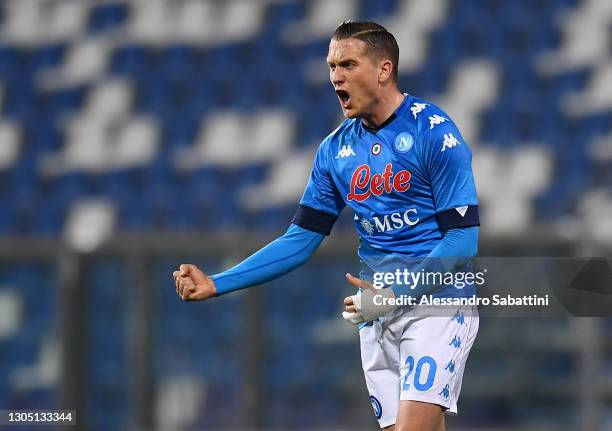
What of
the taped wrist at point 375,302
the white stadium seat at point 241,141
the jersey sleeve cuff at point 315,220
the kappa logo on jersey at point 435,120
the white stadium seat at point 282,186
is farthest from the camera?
the white stadium seat at point 241,141

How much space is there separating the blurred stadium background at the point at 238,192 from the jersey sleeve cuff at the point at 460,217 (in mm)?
3809

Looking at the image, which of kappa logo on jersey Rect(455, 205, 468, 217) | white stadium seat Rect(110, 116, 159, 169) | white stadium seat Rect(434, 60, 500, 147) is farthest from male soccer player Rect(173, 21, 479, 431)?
white stadium seat Rect(110, 116, 159, 169)

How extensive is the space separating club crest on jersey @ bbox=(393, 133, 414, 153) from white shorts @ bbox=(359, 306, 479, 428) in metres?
0.55

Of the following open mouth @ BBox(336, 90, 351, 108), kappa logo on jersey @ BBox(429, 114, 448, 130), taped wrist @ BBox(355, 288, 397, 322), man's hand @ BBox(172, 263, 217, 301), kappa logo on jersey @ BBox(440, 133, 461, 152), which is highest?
open mouth @ BBox(336, 90, 351, 108)

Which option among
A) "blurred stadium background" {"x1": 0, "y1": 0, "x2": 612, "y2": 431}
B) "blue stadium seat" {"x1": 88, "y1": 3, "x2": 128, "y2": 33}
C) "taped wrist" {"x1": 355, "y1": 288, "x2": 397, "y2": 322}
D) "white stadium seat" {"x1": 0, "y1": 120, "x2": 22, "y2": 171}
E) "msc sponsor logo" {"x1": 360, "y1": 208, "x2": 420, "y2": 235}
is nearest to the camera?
"taped wrist" {"x1": 355, "y1": 288, "x2": 397, "y2": 322}

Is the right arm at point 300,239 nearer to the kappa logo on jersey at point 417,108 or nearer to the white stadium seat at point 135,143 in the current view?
the kappa logo on jersey at point 417,108

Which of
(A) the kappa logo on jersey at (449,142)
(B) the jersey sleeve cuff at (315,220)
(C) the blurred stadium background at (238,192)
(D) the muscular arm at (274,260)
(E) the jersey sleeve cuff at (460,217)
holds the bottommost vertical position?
(E) the jersey sleeve cuff at (460,217)

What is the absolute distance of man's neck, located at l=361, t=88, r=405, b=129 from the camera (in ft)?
13.6

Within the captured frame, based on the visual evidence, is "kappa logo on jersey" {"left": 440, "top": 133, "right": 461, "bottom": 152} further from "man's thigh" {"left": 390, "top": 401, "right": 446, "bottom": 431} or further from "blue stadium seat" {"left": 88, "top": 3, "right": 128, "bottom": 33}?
"blue stadium seat" {"left": 88, "top": 3, "right": 128, "bottom": 33}

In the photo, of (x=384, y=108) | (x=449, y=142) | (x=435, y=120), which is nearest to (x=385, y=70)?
(x=384, y=108)

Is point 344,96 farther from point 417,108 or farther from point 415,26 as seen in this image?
point 415,26

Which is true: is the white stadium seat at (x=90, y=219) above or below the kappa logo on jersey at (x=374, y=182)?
above

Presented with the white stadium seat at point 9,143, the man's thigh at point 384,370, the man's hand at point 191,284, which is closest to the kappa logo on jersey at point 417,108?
the man's thigh at point 384,370

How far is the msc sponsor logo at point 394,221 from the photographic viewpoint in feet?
13.5
